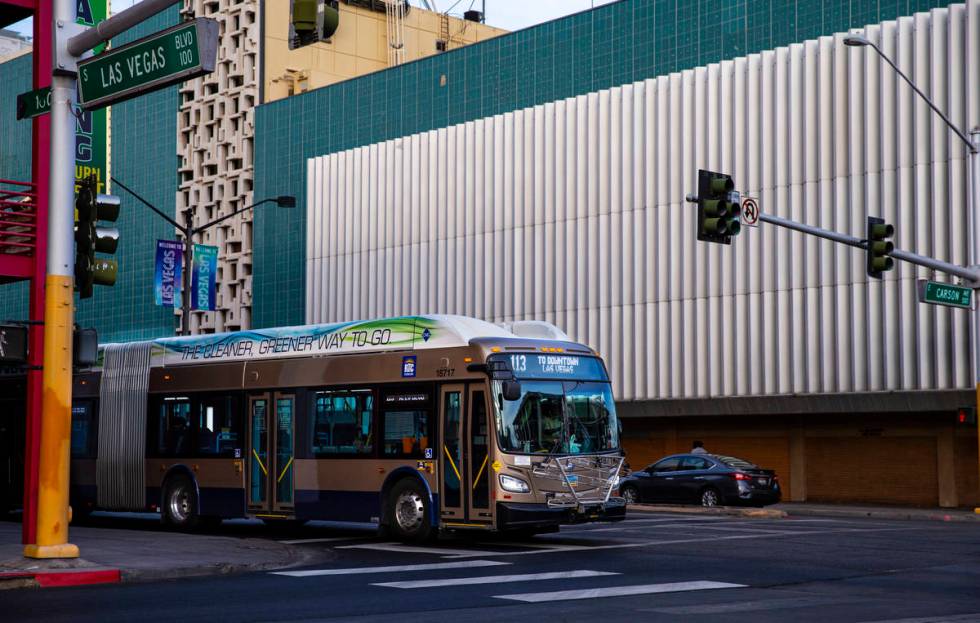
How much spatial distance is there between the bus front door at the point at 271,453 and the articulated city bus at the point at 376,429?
0.02m

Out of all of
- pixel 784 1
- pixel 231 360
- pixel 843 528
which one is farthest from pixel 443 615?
pixel 784 1

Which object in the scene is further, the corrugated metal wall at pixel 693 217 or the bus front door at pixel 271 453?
the corrugated metal wall at pixel 693 217

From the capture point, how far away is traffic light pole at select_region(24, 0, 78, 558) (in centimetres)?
1546

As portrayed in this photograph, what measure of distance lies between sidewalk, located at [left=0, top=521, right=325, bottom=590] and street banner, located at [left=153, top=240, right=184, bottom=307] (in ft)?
52.5

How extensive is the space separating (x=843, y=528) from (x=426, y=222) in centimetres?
2594

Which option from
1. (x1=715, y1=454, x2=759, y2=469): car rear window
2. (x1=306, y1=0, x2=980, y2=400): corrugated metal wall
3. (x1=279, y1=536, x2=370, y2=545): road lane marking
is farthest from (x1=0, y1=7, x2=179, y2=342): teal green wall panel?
(x1=279, y1=536, x2=370, y2=545): road lane marking

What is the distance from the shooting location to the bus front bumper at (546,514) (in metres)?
19.0

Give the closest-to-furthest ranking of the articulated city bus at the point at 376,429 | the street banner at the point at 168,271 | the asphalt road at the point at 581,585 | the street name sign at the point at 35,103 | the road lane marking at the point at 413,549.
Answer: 1. the asphalt road at the point at 581,585
2. the street name sign at the point at 35,103
3. the road lane marking at the point at 413,549
4. the articulated city bus at the point at 376,429
5. the street banner at the point at 168,271

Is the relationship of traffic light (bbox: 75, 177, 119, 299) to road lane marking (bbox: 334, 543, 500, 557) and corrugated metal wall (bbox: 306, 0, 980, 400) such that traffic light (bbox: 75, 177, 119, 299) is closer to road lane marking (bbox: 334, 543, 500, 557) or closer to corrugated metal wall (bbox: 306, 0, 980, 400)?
road lane marking (bbox: 334, 543, 500, 557)

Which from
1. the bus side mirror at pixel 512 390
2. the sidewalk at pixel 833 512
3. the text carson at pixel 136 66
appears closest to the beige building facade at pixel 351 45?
the sidewalk at pixel 833 512

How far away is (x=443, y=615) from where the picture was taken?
11.7 m

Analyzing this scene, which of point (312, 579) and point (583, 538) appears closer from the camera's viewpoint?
point (312, 579)

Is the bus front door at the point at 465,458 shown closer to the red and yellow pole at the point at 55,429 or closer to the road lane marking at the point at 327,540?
the road lane marking at the point at 327,540

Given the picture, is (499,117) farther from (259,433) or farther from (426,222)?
(259,433)
